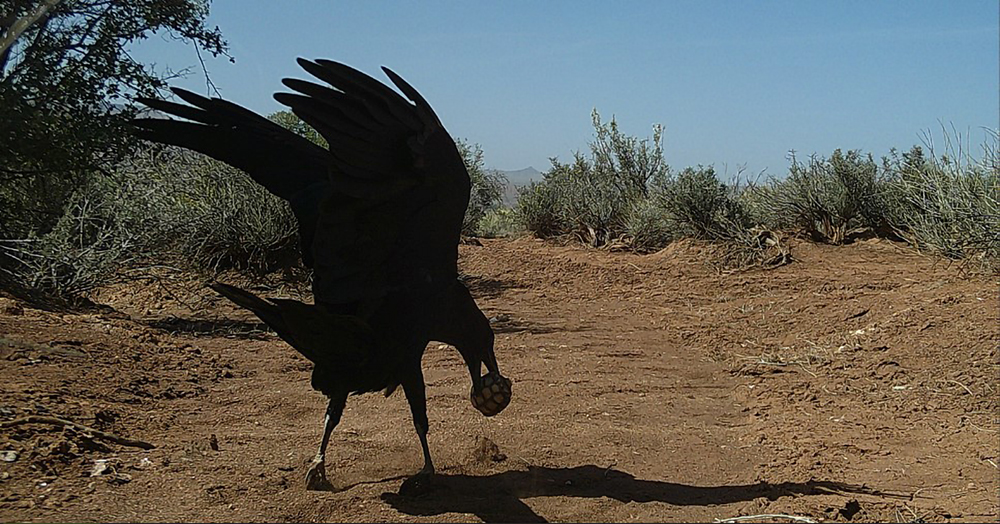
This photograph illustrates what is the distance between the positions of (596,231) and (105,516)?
17.4 metres

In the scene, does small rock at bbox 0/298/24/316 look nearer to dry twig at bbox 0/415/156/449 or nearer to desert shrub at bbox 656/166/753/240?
dry twig at bbox 0/415/156/449

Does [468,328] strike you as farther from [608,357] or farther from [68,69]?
[68,69]

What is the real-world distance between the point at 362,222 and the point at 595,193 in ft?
57.6

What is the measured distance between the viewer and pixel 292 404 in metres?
6.15

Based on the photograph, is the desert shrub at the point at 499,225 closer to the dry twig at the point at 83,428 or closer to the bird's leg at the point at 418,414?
the dry twig at the point at 83,428

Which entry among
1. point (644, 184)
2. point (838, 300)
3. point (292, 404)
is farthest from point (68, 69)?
point (644, 184)

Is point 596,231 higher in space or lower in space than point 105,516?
higher

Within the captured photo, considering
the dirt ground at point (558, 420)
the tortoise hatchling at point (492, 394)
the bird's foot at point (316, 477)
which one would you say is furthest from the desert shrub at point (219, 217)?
the tortoise hatchling at point (492, 394)

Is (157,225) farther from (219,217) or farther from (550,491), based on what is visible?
(550,491)

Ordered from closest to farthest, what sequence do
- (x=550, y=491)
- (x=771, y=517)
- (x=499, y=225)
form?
1. (x=771, y=517)
2. (x=550, y=491)
3. (x=499, y=225)

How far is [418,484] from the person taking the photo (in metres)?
4.19

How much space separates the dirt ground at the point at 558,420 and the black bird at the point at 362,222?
0.60 metres

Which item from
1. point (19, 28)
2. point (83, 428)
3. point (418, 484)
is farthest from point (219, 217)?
point (19, 28)

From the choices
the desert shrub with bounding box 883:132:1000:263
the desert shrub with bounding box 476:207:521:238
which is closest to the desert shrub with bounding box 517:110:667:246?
the desert shrub with bounding box 476:207:521:238
